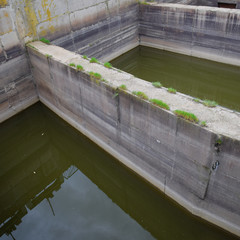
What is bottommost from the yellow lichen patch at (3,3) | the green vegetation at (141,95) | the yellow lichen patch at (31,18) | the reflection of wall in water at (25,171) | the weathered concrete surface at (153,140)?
the reflection of wall in water at (25,171)

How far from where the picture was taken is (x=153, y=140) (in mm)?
6461

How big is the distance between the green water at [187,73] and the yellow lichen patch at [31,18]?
506cm

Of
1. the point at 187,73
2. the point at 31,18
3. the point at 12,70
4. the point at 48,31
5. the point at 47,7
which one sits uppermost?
the point at 47,7

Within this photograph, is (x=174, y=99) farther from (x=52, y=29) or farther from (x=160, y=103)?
(x=52, y=29)

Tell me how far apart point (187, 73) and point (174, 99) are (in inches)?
285

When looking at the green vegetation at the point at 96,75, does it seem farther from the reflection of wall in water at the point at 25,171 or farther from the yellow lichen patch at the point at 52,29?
the yellow lichen patch at the point at 52,29

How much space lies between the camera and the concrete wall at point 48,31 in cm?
908

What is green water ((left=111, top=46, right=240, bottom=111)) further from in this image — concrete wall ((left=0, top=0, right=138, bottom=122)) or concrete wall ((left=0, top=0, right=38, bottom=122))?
concrete wall ((left=0, top=0, right=38, bottom=122))

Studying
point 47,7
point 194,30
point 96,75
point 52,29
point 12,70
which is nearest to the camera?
point 96,75

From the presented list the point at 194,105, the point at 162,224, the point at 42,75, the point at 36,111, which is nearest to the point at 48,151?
the point at 36,111

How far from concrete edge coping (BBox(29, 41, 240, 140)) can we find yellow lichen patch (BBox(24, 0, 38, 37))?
5.32ft

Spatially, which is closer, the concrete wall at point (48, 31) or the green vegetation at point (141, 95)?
the green vegetation at point (141, 95)

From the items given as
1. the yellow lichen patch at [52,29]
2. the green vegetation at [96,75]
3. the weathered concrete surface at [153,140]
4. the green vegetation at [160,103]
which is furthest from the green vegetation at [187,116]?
the yellow lichen patch at [52,29]

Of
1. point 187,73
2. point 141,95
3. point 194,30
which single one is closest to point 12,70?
point 141,95
